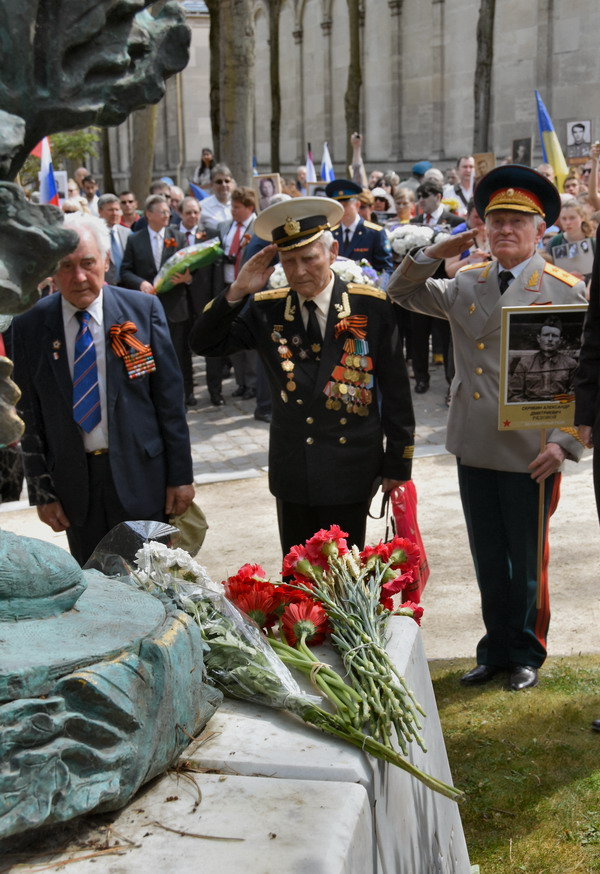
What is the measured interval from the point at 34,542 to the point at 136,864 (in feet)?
2.50

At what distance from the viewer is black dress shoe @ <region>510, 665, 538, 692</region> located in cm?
521

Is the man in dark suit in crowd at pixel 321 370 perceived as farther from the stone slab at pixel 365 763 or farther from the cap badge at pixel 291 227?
the stone slab at pixel 365 763

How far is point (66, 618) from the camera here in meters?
2.62

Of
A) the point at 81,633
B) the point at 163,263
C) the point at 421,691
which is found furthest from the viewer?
the point at 163,263

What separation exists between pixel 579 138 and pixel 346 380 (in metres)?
14.5

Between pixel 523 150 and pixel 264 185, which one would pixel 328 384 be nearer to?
pixel 264 185

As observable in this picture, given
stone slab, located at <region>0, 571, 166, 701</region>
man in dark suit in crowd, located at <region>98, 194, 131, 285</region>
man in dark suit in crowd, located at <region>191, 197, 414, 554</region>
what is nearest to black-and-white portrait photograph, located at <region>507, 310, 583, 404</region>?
man in dark suit in crowd, located at <region>191, 197, 414, 554</region>

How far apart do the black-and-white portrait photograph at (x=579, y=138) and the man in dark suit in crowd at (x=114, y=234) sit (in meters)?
7.88

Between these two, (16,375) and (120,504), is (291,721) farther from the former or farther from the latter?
(16,375)

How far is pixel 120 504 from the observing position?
477 centimetres

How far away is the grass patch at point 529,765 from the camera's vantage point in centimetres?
395

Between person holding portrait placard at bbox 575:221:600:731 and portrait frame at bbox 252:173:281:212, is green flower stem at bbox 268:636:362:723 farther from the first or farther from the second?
portrait frame at bbox 252:173:281:212

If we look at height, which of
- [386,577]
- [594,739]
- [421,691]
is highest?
[386,577]

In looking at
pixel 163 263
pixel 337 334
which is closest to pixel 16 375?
pixel 337 334
